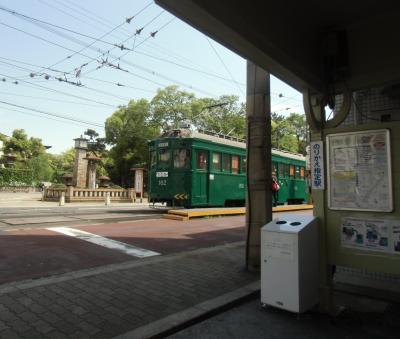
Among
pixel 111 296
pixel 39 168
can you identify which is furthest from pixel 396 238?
pixel 39 168

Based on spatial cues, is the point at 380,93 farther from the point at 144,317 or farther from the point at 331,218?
the point at 144,317

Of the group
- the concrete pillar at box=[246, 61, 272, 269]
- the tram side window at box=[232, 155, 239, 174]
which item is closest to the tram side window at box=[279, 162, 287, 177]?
the tram side window at box=[232, 155, 239, 174]

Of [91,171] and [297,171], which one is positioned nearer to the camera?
[297,171]

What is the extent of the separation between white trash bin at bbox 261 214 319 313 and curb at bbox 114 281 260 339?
49 centimetres

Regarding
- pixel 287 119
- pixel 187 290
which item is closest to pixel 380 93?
pixel 187 290

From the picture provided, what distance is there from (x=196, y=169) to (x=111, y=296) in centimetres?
1053

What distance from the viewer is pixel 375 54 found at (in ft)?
16.0

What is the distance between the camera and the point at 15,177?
147ft

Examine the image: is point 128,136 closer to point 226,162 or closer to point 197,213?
point 226,162

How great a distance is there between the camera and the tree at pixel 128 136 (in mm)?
39938

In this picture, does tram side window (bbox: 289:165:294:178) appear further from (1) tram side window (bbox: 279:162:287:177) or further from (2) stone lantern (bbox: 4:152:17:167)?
(2) stone lantern (bbox: 4:152:17:167)

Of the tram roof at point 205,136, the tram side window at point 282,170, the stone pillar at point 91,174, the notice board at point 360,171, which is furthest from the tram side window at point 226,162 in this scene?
the stone pillar at point 91,174

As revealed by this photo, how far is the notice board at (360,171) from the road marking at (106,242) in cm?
399

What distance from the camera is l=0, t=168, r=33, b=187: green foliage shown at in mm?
43156
